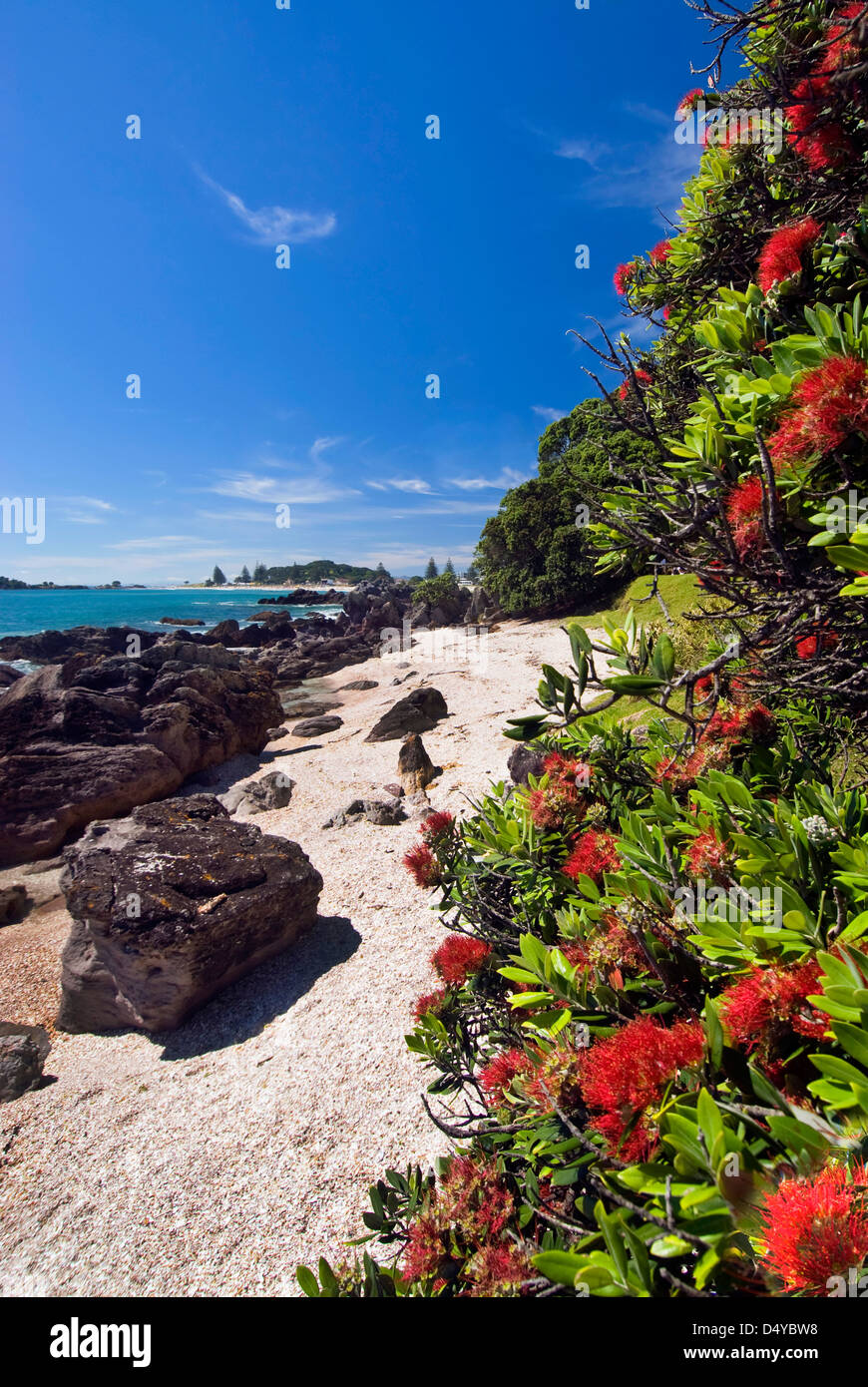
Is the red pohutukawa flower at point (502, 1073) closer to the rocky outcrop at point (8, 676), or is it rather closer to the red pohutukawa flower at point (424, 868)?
the red pohutukawa flower at point (424, 868)

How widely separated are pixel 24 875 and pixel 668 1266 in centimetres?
1092

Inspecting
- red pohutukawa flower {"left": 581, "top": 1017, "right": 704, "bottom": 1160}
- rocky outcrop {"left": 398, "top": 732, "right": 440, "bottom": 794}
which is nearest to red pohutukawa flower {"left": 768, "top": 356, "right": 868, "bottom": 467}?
red pohutukawa flower {"left": 581, "top": 1017, "right": 704, "bottom": 1160}

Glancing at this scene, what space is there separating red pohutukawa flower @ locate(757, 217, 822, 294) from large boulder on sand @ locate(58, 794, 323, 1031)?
5810 millimetres

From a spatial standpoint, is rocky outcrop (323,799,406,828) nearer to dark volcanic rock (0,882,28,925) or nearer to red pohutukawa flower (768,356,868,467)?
dark volcanic rock (0,882,28,925)

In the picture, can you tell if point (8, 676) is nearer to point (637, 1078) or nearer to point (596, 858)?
point (596, 858)

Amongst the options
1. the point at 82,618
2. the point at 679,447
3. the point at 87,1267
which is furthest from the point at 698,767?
the point at 82,618

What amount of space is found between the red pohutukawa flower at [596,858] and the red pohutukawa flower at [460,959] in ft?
2.02

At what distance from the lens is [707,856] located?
4.75 ft

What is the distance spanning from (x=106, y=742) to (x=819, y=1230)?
42.9 feet

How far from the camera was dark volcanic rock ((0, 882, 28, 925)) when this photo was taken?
7.49 meters

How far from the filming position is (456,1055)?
2.21m

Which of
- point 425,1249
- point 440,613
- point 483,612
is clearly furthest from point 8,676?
point 425,1249

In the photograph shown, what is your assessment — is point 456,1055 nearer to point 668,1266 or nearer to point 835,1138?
point 668,1266

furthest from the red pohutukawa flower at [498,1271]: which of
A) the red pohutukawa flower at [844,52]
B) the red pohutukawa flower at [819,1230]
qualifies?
the red pohutukawa flower at [844,52]
